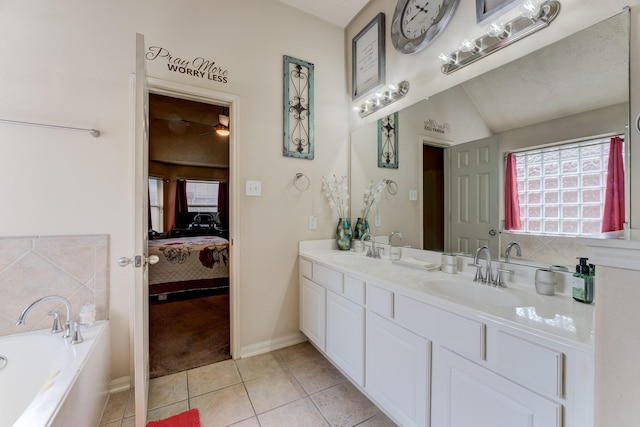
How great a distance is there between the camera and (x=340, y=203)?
2607 millimetres

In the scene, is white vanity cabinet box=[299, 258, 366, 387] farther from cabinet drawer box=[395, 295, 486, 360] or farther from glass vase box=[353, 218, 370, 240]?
glass vase box=[353, 218, 370, 240]

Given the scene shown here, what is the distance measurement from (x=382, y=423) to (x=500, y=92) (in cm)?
200

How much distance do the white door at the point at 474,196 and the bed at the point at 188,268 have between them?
121 inches

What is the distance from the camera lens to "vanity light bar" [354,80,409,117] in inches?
82.3

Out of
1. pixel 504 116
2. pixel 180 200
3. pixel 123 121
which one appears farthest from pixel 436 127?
pixel 180 200

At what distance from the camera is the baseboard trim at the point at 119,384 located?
5.91ft

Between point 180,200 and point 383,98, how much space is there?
16.9ft

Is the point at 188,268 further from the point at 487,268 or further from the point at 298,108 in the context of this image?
the point at 487,268

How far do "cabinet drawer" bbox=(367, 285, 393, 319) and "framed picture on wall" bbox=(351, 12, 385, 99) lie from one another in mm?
1746

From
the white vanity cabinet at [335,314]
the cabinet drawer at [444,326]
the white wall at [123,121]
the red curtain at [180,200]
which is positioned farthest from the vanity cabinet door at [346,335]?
the red curtain at [180,200]

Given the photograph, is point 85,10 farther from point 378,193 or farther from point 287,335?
point 287,335

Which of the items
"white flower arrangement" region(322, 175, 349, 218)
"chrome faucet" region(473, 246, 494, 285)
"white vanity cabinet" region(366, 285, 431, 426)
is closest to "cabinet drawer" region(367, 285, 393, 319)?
"white vanity cabinet" region(366, 285, 431, 426)

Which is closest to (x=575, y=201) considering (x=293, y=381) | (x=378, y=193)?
(x=378, y=193)

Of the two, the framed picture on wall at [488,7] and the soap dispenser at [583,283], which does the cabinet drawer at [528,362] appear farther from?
the framed picture on wall at [488,7]
